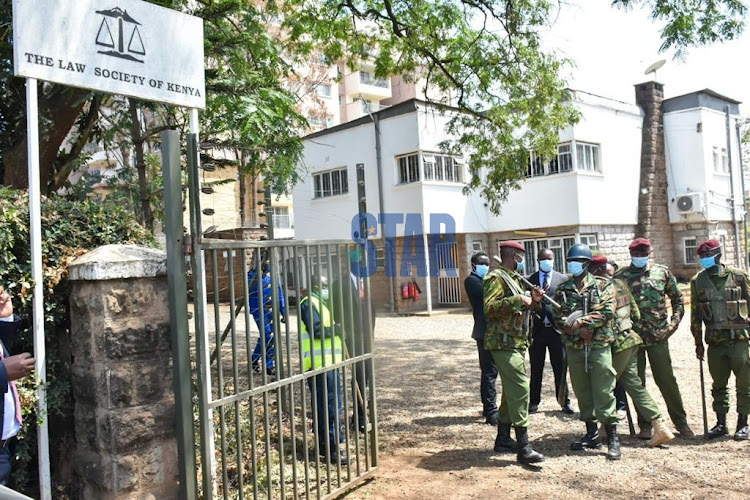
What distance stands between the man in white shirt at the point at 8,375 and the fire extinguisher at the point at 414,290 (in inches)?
631

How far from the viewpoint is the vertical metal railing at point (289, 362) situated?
144 inches

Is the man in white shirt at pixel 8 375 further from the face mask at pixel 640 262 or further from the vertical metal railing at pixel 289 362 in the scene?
the face mask at pixel 640 262

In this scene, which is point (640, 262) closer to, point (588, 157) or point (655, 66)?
point (588, 157)

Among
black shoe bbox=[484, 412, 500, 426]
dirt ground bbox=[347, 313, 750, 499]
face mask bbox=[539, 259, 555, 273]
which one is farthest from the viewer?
face mask bbox=[539, 259, 555, 273]

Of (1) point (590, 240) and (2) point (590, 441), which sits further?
(1) point (590, 240)

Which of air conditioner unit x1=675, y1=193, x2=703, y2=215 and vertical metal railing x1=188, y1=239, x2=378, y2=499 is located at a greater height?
air conditioner unit x1=675, y1=193, x2=703, y2=215

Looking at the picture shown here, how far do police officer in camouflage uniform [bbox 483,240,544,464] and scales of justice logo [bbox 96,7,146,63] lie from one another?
3228 mm

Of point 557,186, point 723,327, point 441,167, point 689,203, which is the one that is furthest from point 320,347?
point 689,203

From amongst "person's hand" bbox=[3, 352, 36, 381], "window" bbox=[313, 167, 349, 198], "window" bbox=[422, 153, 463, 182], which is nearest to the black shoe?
"person's hand" bbox=[3, 352, 36, 381]

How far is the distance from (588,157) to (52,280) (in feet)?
60.3

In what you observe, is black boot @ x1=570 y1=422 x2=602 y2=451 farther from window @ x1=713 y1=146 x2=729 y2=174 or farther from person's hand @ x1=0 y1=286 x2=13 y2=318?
window @ x1=713 y1=146 x2=729 y2=174

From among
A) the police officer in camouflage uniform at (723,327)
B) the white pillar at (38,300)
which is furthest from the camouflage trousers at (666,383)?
the white pillar at (38,300)

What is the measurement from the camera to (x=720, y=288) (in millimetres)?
5742

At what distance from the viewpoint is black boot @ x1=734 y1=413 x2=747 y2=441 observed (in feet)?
18.4
